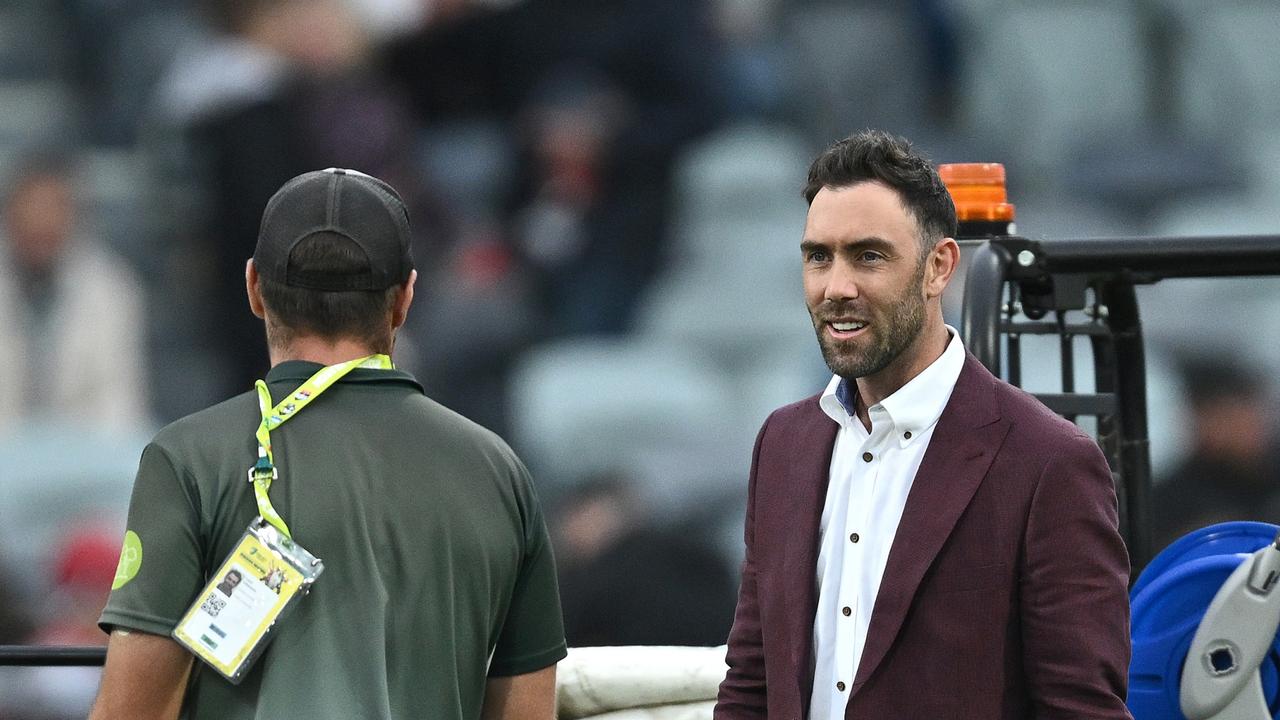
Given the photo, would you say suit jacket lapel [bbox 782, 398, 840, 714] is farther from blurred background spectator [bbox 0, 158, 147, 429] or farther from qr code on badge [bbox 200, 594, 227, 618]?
blurred background spectator [bbox 0, 158, 147, 429]

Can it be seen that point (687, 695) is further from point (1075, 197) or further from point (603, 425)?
point (1075, 197)

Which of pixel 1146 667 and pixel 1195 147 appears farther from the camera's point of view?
pixel 1195 147

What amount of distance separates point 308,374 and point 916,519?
66 cm

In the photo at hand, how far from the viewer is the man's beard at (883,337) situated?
1979 mm

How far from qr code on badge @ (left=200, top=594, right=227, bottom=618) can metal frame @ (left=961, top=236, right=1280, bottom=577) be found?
1.16m

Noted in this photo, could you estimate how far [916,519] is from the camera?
77.3 inches

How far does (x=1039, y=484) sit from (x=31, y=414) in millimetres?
5390

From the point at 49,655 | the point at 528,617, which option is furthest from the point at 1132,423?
the point at 49,655

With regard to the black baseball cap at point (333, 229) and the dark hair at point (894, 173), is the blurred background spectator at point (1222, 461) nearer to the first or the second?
the dark hair at point (894, 173)

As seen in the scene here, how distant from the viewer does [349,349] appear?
193 cm

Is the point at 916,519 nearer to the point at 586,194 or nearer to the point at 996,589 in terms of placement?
the point at 996,589

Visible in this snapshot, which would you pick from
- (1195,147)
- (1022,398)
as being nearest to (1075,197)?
(1195,147)

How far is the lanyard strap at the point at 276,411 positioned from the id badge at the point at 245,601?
2cm

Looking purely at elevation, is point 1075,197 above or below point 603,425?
above
